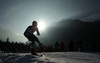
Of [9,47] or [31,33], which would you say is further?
[9,47]

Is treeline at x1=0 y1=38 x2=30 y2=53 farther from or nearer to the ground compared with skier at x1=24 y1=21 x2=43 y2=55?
nearer to the ground

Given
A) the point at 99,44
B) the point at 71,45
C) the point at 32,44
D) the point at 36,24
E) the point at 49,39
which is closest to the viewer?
the point at 32,44

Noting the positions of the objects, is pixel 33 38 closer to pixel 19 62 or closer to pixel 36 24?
pixel 36 24

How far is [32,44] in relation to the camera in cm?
521

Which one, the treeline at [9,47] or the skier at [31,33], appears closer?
the skier at [31,33]

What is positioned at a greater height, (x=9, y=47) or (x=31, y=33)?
(x=31, y=33)

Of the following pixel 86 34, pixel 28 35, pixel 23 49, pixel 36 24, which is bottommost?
pixel 23 49

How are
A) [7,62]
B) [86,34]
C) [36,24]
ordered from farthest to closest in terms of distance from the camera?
[86,34], [36,24], [7,62]

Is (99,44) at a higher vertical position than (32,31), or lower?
lower

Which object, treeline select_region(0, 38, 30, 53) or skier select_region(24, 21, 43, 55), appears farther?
treeline select_region(0, 38, 30, 53)

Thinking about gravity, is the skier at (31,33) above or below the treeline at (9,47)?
above


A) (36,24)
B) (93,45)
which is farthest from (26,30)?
(93,45)

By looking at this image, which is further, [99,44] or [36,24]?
[99,44]

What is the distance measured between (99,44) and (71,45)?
15.5ft
